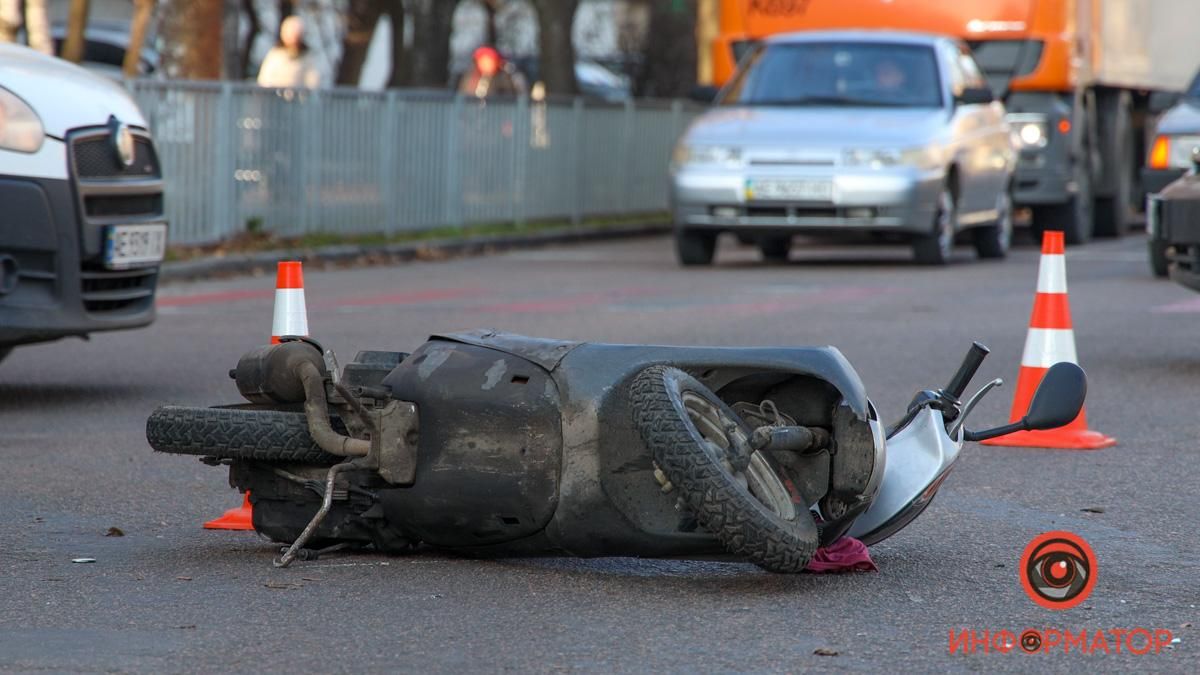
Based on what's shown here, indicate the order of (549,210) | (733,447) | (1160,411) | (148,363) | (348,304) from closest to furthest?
(733,447) < (1160,411) < (148,363) < (348,304) < (549,210)

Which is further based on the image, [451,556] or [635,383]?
[451,556]

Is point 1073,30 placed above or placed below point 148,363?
above

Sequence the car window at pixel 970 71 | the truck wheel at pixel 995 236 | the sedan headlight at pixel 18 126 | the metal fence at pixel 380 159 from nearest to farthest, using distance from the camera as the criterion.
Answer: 1. the sedan headlight at pixel 18 126
2. the metal fence at pixel 380 159
3. the car window at pixel 970 71
4. the truck wheel at pixel 995 236

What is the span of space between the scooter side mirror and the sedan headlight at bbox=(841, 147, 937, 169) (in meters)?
10.5

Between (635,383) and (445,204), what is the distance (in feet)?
49.3

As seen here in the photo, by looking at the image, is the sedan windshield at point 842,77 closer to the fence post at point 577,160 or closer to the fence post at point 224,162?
the fence post at point 224,162

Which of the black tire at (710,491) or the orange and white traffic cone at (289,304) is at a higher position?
the orange and white traffic cone at (289,304)

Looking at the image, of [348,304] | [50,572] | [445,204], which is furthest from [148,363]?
[445,204]

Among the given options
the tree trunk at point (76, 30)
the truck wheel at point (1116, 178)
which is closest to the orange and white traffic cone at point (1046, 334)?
the tree trunk at point (76, 30)

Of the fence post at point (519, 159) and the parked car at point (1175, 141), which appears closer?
the parked car at point (1175, 141)

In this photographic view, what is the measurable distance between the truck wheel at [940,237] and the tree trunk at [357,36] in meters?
16.2

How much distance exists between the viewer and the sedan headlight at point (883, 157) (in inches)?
614

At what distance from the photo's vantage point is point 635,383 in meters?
4.70

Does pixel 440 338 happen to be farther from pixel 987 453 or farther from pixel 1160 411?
pixel 1160 411
